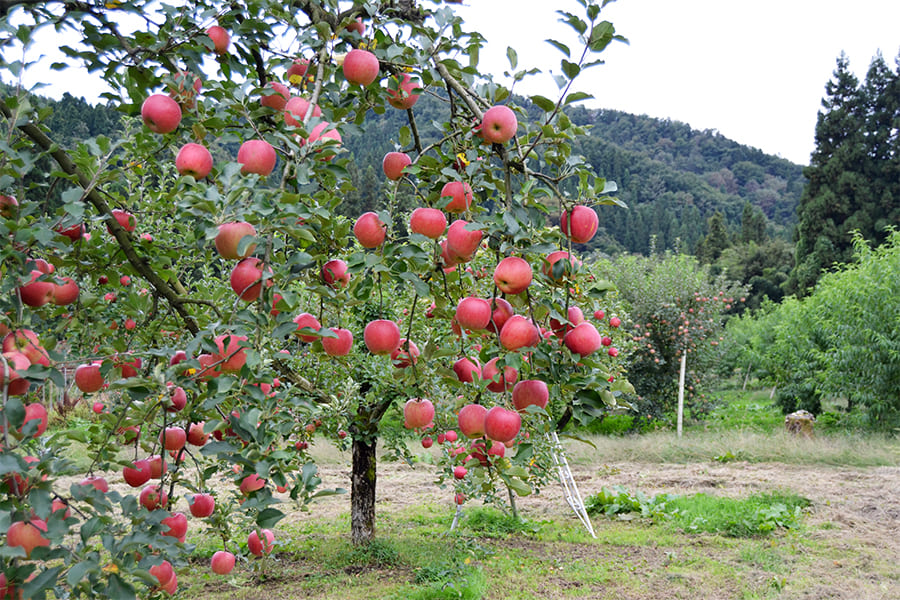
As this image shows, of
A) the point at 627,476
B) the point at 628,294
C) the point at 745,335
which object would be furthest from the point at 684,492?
the point at 745,335

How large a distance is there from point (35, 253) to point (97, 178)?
479mm

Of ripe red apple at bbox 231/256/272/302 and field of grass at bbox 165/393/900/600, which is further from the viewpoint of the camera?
field of grass at bbox 165/393/900/600

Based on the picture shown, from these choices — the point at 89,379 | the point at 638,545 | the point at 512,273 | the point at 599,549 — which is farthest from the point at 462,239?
the point at 638,545

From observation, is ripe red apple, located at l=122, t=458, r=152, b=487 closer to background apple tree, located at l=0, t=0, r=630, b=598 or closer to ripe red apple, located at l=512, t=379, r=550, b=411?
background apple tree, located at l=0, t=0, r=630, b=598

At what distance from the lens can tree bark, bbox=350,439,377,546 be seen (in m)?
5.41

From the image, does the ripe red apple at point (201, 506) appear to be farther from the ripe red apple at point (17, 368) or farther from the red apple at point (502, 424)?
the red apple at point (502, 424)

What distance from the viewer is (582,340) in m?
1.14

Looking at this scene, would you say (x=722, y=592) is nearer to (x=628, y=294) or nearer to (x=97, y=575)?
(x=97, y=575)

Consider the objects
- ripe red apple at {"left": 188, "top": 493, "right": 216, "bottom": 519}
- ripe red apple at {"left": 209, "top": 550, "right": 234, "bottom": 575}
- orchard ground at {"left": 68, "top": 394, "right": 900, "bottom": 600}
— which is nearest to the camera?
ripe red apple at {"left": 188, "top": 493, "right": 216, "bottom": 519}

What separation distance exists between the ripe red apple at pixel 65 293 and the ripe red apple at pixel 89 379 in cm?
18

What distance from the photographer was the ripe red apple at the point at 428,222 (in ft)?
4.05

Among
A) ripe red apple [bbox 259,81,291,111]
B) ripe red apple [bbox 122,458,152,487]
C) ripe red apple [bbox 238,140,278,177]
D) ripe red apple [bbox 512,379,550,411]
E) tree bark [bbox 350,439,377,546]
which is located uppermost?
ripe red apple [bbox 259,81,291,111]

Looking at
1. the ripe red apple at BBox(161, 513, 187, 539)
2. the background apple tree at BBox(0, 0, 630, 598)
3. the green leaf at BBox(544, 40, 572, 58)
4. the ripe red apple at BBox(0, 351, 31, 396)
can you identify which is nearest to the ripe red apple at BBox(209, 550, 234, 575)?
the background apple tree at BBox(0, 0, 630, 598)

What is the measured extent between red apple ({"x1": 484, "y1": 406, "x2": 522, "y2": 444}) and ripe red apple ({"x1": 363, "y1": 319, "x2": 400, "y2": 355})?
0.28m
